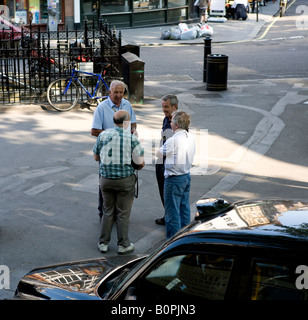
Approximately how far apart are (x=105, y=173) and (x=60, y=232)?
4.29 feet

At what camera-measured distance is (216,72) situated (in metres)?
17.0

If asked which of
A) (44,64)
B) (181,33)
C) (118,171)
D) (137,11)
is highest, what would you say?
(137,11)

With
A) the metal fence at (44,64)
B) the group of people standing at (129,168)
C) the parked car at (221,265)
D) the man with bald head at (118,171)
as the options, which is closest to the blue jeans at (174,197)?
the group of people standing at (129,168)

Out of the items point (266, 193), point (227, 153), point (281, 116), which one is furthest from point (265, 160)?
point (281, 116)

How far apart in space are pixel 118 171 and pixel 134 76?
8.64 m

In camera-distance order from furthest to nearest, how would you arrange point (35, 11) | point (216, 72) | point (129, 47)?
1. point (35, 11)
2. point (216, 72)
3. point (129, 47)

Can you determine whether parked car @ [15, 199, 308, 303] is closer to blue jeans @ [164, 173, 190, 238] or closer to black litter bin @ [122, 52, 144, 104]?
blue jeans @ [164, 173, 190, 238]

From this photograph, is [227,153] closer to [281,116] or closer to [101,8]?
[281,116]

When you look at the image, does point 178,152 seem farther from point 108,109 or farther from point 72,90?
point 72,90

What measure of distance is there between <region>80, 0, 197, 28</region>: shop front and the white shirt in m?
26.2

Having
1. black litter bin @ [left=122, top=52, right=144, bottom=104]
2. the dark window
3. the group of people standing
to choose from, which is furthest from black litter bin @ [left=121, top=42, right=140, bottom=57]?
the dark window

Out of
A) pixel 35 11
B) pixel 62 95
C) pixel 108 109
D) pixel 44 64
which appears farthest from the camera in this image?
pixel 35 11

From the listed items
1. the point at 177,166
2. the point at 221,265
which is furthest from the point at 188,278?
the point at 177,166
